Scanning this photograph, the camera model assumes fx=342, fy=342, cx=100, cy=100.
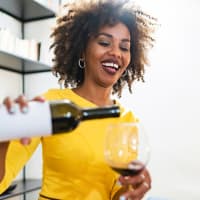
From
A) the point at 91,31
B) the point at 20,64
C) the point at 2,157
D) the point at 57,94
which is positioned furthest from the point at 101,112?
the point at 20,64

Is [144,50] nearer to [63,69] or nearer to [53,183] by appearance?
[63,69]

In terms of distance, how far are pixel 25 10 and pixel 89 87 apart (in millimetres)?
1556

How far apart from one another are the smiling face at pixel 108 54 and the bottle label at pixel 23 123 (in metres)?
0.64

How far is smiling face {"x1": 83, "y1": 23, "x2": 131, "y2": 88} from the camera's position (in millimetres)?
1157

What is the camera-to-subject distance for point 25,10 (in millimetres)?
2568

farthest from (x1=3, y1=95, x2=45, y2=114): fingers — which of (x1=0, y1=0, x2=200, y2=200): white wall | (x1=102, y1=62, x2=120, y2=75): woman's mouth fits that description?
(x1=0, y1=0, x2=200, y2=200): white wall

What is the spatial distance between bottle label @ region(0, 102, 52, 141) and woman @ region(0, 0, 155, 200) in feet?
0.88

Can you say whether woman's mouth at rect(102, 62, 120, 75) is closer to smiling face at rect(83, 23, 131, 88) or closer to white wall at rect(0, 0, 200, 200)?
smiling face at rect(83, 23, 131, 88)

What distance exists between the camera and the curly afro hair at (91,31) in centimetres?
125

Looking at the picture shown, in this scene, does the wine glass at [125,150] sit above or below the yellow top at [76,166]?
above

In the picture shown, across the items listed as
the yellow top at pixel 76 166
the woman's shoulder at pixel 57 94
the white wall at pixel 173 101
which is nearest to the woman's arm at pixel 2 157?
the yellow top at pixel 76 166

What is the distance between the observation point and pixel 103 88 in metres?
1.23

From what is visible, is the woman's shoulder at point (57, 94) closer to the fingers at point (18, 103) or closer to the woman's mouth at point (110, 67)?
the woman's mouth at point (110, 67)

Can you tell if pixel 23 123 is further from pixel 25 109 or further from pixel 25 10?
pixel 25 10
